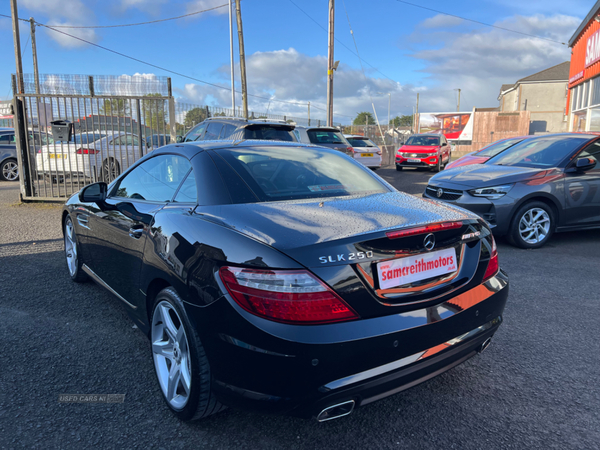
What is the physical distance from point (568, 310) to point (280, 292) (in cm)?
317

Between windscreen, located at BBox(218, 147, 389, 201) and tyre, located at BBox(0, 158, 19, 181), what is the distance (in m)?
14.2

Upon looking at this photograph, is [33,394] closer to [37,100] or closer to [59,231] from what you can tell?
[59,231]

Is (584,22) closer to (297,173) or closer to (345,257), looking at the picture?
(297,173)

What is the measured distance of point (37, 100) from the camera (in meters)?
9.38

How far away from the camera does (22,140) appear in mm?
9633

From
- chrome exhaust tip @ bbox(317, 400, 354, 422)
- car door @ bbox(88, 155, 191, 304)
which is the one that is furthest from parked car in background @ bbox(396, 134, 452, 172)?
chrome exhaust tip @ bbox(317, 400, 354, 422)

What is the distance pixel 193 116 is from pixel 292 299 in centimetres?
1256

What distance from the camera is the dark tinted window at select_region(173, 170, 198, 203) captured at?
2565mm

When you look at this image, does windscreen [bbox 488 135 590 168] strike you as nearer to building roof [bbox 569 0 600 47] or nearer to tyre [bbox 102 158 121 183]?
tyre [bbox 102 158 121 183]

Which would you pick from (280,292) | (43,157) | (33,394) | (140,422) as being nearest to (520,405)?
(280,292)

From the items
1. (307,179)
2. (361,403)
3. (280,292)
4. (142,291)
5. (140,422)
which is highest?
(307,179)

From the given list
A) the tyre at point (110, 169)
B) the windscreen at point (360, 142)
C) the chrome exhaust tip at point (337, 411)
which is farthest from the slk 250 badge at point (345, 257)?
the windscreen at point (360, 142)

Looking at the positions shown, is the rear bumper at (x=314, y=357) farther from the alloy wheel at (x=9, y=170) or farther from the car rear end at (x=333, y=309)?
the alloy wheel at (x=9, y=170)

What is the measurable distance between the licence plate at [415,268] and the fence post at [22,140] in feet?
33.0
